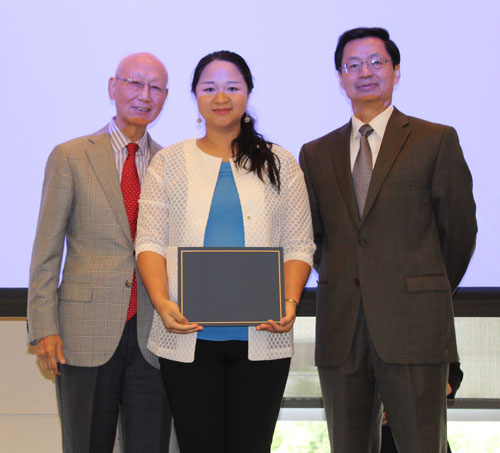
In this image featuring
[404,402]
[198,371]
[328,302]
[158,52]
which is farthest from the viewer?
[158,52]

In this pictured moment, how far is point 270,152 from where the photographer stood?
200 centimetres

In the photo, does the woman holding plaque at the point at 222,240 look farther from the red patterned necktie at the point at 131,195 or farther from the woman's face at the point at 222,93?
the red patterned necktie at the point at 131,195

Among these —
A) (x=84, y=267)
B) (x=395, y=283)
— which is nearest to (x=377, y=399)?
(x=395, y=283)

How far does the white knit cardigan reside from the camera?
1.84 m

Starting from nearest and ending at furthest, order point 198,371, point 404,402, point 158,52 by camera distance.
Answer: point 198,371
point 404,402
point 158,52

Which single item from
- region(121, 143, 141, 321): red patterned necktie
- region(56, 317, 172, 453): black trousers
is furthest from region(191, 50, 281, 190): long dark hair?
region(56, 317, 172, 453): black trousers

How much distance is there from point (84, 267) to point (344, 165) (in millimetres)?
942

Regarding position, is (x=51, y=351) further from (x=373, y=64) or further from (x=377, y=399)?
(x=373, y=64)

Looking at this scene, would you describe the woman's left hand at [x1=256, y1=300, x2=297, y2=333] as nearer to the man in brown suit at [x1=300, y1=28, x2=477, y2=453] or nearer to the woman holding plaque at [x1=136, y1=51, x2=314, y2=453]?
the woman holding plaque at [x1=136, y1=51, x2=314, y2=453]

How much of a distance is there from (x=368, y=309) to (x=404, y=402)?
0.31m

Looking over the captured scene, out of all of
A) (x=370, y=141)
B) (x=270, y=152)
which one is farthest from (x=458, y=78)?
(x=270, y=152)

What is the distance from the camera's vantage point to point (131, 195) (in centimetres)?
216

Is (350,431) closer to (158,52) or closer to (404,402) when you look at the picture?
(404,402)

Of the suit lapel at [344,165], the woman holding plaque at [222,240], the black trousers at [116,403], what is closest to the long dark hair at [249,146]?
the woman holding plaque at [222,240]
